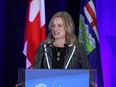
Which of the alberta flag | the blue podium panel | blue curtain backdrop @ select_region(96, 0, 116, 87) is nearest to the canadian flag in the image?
A: the alberta flag

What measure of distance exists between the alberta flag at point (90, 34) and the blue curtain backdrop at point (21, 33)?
314 mm

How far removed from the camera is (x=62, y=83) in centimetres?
130

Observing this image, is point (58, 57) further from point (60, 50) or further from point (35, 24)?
point (35, 24)

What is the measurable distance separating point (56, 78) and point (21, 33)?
86.1 inches

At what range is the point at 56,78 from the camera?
4.25 ft

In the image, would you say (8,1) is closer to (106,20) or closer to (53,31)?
(106,20)

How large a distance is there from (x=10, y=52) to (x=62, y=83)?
7.20 feet

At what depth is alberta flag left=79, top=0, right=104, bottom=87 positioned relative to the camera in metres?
2.94

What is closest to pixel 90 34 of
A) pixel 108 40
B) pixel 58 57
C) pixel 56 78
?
pixel 108 40

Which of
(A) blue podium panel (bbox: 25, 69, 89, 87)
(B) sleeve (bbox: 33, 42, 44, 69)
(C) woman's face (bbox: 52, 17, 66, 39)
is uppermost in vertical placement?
(C) woman's face (bbox: 52, 17, 66, 39)

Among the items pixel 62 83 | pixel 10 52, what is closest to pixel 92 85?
pixel 62 83

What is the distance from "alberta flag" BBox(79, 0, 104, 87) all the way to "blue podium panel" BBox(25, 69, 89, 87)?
5.30 ft

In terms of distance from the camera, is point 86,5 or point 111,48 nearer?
point 86,5

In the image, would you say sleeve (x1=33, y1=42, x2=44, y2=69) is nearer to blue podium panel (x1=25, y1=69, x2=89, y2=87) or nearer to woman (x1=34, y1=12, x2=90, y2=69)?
woman (x1=34, y1=12, x2=90, y2=69)
